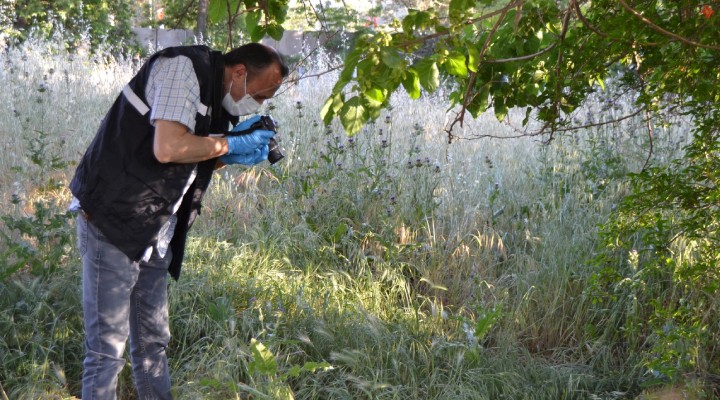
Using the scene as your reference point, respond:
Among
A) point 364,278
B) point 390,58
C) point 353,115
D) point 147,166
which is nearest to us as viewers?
point 390,58

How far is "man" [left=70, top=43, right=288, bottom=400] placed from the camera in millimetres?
2760

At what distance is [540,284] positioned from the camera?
14.3 ft

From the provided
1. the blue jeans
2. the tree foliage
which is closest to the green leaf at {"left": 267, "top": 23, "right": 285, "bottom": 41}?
the tree foliage

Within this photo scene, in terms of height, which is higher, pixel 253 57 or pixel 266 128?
pixel 253 57

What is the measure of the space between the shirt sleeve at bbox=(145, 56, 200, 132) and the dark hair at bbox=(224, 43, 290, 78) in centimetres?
22

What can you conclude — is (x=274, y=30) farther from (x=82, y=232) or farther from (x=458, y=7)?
(x=458, y=7)

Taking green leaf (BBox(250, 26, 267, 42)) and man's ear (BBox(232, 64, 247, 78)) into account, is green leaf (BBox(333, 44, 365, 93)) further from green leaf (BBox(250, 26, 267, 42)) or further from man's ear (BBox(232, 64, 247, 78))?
man's ear (BBox(232, 64, 247, 78))

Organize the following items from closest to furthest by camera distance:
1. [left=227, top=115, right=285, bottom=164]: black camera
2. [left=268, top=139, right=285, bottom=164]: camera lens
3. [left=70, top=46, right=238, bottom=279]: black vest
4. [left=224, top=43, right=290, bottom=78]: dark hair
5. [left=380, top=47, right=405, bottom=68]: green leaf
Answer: [left=380, top=47, right=405, bottom=68]: green leaf → [left=70, top=46, right=238, bottom=279]: black vest → [left=224, top=43, right=290, bottom=78]: dark hair → [left=227, top=115, right=285, bottom=164]: black camera → [left=268, top=139, right=285, bottom=164]: camera lens

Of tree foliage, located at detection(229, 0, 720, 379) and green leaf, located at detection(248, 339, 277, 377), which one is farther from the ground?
tree foliage, located at detection(229, 0, 720, 379)

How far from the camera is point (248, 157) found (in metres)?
3.16

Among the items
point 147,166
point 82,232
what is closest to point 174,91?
point 147,166

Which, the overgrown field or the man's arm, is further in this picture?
the overgrown field

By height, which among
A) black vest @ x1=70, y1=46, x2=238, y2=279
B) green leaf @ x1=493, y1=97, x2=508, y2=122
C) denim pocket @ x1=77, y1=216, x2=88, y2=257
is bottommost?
denim pocket @ x1=77, y1=216, x2=88, y2=257

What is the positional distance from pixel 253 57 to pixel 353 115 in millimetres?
1268
